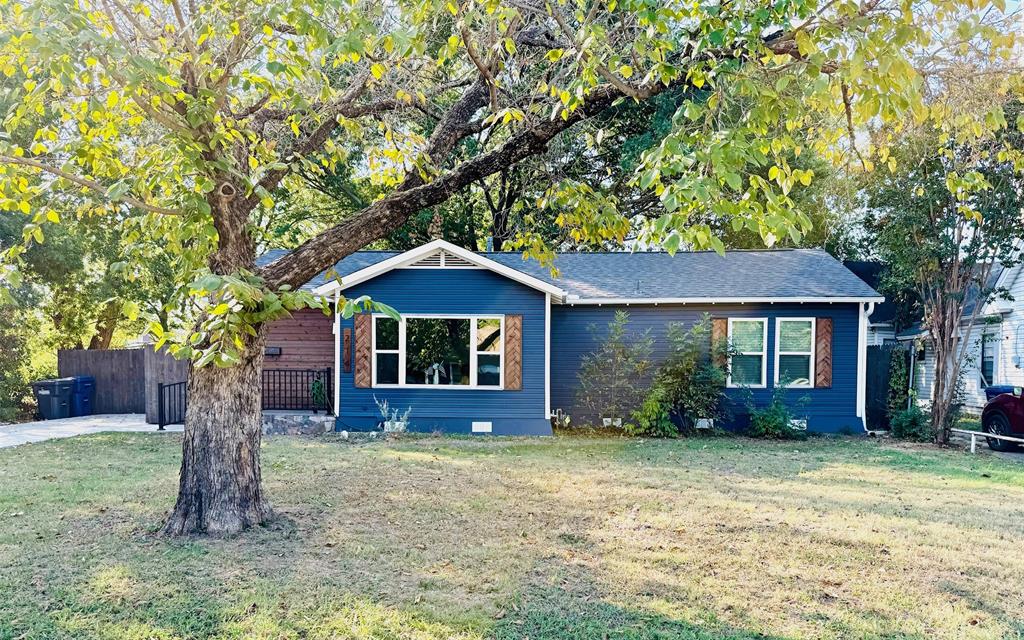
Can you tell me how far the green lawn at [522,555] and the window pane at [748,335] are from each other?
448cm

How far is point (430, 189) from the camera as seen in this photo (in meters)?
5.26

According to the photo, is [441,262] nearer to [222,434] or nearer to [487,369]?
[487,369]

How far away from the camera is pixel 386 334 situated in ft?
Result: 39.4

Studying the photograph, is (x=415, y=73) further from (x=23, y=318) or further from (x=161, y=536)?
(x=23, y=318)

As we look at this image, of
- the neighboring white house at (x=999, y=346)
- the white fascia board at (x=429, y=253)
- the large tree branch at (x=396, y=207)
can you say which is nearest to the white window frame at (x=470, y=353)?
the white fascia board at (x=429, y=253)

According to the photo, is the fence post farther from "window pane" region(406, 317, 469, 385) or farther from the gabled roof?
"window pane" region(406, 317, 469, 385)

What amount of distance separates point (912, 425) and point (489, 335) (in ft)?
25.7

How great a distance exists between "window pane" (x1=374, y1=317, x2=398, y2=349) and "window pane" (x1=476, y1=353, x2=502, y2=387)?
62.4 inches

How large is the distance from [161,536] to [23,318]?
12.8 meters

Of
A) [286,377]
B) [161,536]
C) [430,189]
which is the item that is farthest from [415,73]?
[286,377]

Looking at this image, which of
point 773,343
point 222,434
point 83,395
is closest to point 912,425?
point 773,343

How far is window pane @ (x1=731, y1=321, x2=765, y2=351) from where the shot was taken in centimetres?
1244

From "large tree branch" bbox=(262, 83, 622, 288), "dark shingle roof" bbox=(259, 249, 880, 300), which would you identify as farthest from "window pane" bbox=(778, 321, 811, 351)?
"large tree branch" bbox=(262, 83, 622, 288)

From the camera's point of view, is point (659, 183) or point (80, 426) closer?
point (659, 183)
